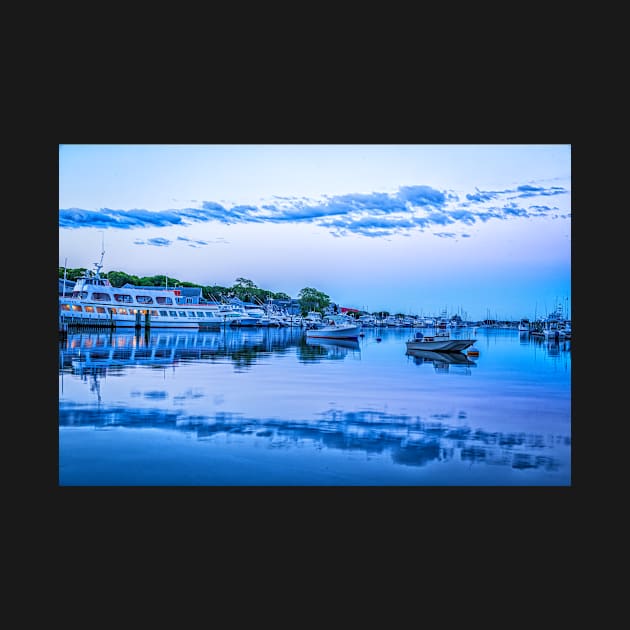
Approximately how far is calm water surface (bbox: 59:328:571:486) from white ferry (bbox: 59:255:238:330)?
100.0 feet

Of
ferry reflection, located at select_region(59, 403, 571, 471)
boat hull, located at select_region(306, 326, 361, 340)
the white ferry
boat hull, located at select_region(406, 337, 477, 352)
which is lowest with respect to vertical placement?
ferry reflection, located at select_region(59, 403, 571, 471)

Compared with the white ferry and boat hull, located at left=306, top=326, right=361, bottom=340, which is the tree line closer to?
the white ferry

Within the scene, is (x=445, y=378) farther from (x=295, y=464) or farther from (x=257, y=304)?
(x=257, y=304)

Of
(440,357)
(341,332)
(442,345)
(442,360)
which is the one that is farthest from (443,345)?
(341,332)

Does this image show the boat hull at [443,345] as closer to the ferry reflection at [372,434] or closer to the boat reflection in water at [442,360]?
the boat reflection in water at [442,360]

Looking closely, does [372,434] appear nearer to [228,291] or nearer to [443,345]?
[443,345]

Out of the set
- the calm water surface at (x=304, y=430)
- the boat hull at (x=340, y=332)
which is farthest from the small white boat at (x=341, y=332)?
the calm water surface at (x=304, y=430)

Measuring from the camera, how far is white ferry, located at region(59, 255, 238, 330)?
44906 mm

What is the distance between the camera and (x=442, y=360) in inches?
992

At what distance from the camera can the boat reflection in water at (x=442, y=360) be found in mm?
21594

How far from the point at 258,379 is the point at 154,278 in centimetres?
5886

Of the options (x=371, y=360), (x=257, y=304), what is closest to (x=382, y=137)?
(x=371, y=360)

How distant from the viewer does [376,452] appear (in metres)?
7.81

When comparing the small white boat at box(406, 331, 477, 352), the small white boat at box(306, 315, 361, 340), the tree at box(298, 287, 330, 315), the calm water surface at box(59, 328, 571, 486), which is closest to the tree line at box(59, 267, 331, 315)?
the tree at box(298, 287, 330, 315)
